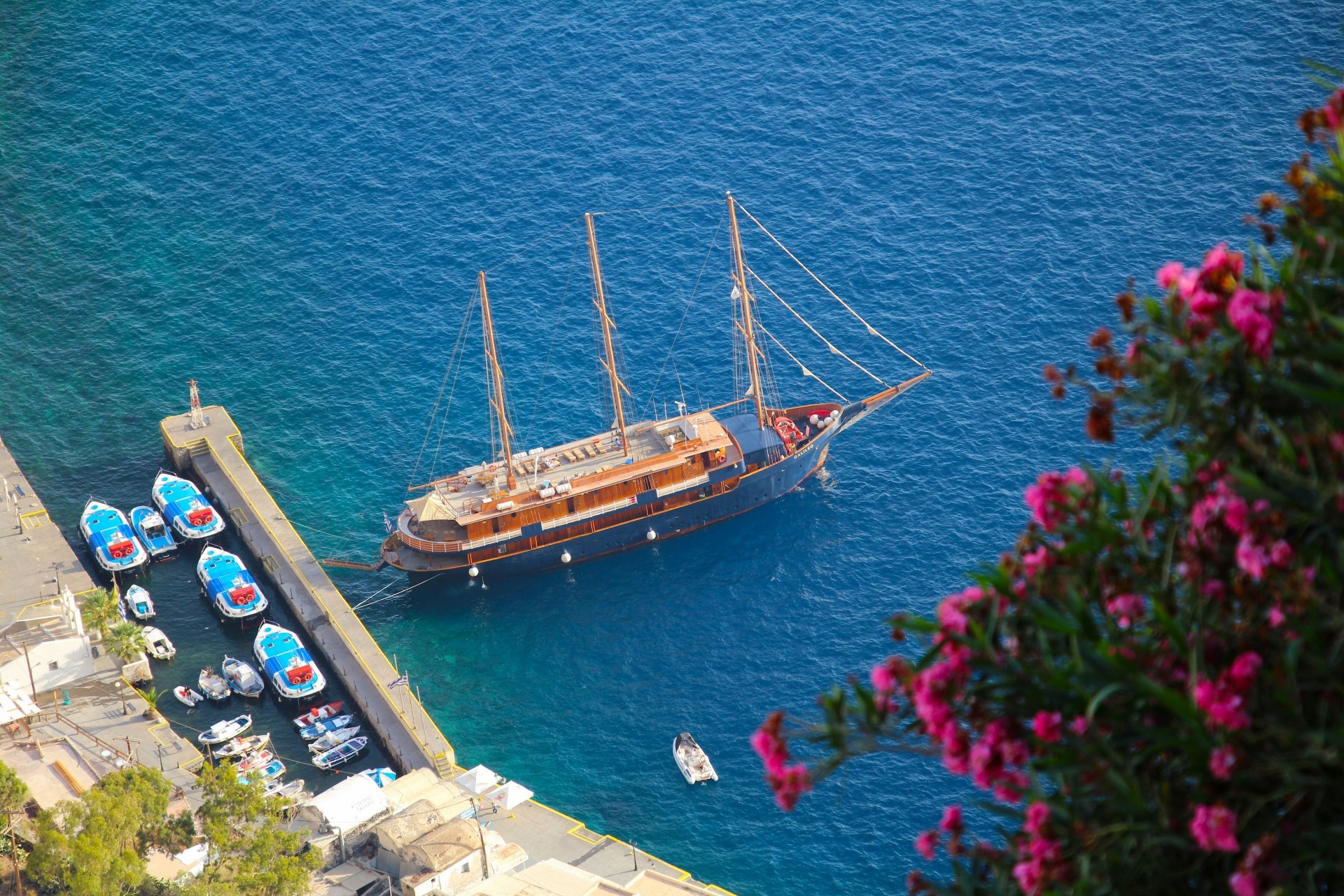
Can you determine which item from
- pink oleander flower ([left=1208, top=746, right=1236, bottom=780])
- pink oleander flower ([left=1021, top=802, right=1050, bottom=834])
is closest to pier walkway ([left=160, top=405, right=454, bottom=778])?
pink oleander flower ([left=1021, top=802, right=1050, bottom=834])

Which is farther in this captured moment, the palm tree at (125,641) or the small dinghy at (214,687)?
the small dinghy at (214,687)

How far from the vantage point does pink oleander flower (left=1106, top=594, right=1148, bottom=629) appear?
2388 centimetres

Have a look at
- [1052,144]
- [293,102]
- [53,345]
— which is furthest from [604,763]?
[293,102]

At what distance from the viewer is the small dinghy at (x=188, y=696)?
339ft

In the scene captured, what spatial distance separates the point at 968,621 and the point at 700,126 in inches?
5517

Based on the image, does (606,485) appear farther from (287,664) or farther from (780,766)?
(780,766)

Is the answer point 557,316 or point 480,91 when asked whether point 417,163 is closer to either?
point 480,91

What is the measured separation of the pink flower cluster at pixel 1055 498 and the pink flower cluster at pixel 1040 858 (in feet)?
15.4

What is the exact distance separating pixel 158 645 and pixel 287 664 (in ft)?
34.2

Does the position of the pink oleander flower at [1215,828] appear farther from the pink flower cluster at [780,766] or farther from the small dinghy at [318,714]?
the small dinghy at [318,714]

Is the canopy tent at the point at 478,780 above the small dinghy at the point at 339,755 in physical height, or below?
below

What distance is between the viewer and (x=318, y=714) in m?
102

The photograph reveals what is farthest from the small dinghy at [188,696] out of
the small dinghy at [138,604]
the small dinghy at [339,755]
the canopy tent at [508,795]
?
the canopy tent at [508,795]

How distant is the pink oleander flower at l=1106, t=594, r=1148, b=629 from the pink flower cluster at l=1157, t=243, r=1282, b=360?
4151 mm
